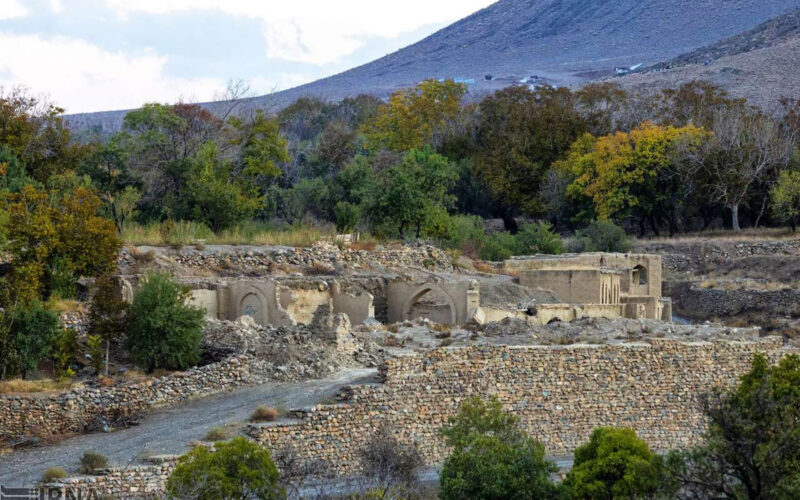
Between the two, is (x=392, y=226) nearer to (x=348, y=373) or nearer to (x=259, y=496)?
(x=348, y=373)

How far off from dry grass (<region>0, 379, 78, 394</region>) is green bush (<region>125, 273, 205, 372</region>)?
1820 mm

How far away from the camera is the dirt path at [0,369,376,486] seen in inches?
753

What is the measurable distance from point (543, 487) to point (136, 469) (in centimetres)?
552

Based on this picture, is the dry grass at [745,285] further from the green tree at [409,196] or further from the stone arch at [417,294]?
the stone arch at [417,294]

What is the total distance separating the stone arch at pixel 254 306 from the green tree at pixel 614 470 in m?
10.8

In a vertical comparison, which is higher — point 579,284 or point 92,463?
point 579,284

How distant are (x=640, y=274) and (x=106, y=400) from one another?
22.1m

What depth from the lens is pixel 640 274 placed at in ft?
133

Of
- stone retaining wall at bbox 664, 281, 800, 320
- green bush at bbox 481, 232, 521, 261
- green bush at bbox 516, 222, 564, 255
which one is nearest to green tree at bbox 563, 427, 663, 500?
green bush at bbox 481, 232, 521, 261

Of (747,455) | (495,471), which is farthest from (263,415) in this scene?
(747,455)

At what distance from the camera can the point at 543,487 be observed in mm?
18531

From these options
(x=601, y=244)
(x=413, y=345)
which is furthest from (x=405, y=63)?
(x=413, y=345)

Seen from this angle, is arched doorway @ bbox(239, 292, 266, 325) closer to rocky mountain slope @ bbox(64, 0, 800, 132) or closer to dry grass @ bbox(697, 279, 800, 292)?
dry grass @ bbox(697, 279, 800, 292)

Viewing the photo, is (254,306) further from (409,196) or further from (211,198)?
(409,196)
